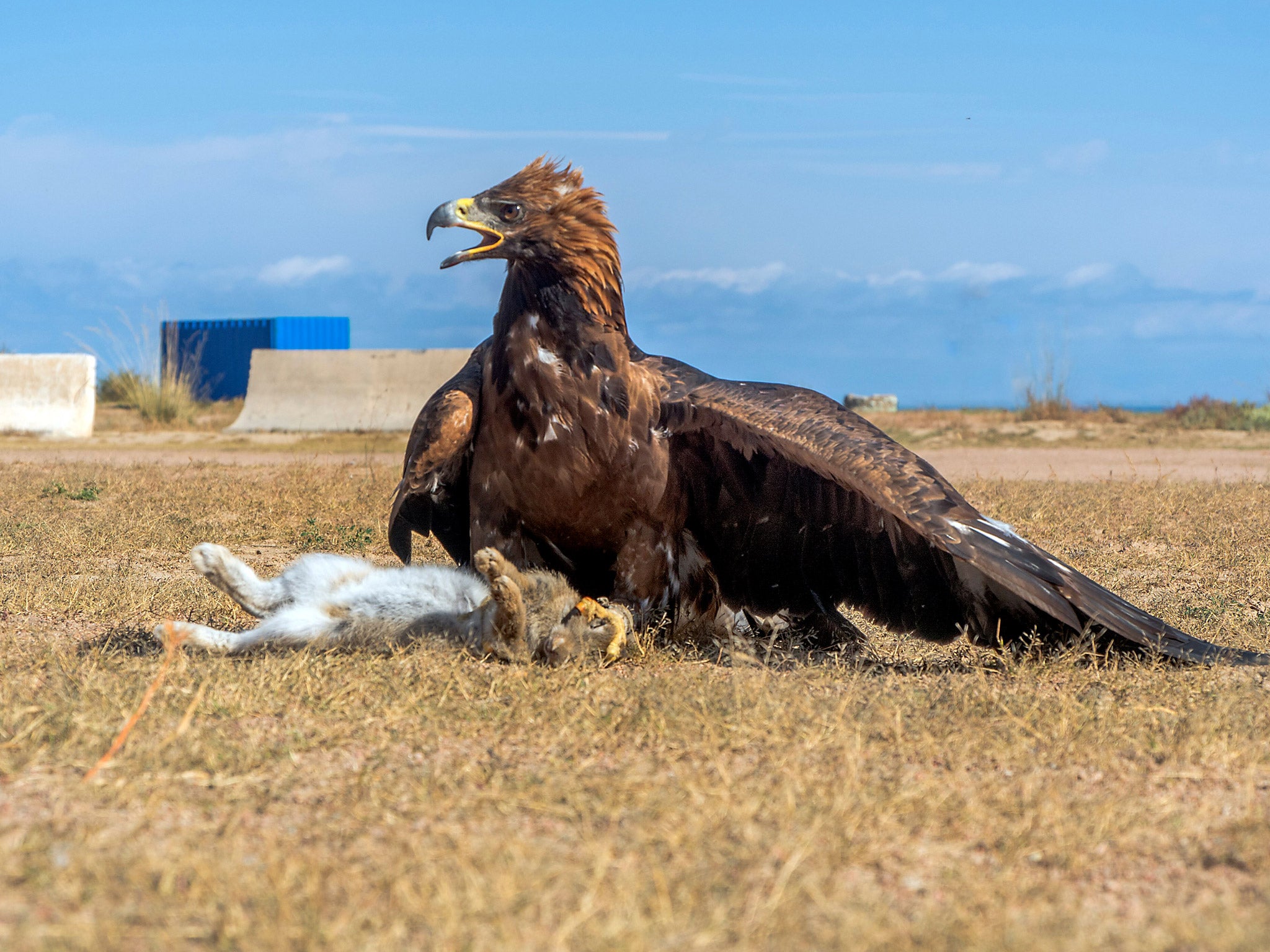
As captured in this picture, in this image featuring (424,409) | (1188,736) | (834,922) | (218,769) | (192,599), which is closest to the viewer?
(834,922)

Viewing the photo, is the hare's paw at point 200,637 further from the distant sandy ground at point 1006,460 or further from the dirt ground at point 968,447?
the dirt ground at point 968,447

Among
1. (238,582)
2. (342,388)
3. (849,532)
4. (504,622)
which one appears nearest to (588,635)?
(504,622)

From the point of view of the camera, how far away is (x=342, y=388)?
18609 millimetres

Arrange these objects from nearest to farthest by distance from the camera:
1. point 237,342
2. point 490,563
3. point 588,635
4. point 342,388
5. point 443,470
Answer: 1. point 490,563
2. point 588,635
3. point 443,470
4. point 342,388
5. point 237,342

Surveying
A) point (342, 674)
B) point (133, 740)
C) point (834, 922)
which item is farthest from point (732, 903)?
point (342, 674)

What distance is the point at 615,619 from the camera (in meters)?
4.50

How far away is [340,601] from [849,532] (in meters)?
1.96

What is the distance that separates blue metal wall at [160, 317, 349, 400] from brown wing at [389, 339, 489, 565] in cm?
2271

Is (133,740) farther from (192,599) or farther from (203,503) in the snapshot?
(203,503)

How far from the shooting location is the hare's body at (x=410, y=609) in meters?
4.29

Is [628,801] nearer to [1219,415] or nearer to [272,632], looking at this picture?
[272,632]

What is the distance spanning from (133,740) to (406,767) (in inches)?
28.2

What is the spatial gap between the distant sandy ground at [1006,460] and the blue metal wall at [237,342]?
11114mm

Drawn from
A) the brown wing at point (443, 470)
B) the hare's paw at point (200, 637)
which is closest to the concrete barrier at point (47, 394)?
the brown wing at point (443, 470)
